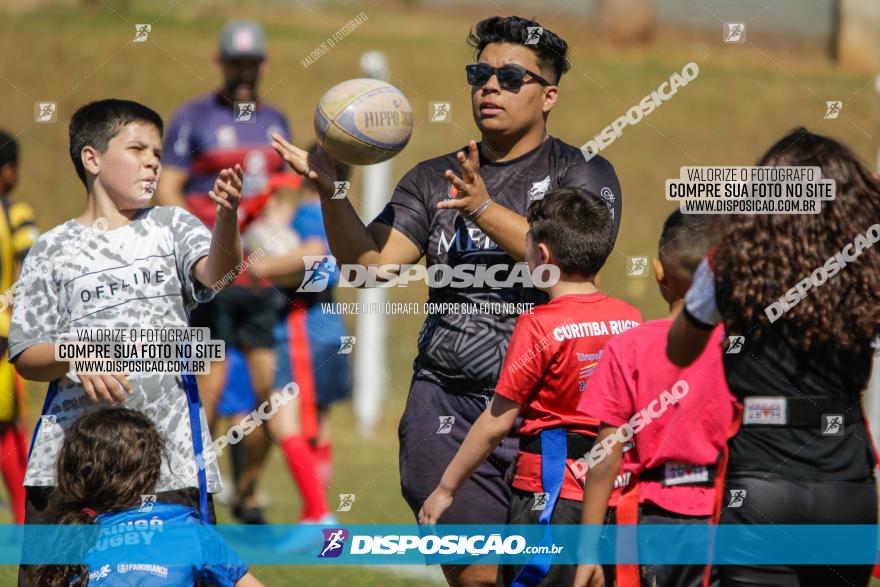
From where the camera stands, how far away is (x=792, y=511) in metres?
3.16

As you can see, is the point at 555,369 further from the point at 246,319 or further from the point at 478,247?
the point at 246,319

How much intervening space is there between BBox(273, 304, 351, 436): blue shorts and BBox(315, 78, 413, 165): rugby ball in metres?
3.75

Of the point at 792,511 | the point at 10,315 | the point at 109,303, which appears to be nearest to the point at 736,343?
the point at 792,511

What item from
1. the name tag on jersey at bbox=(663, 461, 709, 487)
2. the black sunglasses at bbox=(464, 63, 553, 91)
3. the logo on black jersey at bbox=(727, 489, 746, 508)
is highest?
the black sunglasses at bbox=(464, 63, 553, 91)

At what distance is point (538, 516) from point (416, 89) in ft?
43.4

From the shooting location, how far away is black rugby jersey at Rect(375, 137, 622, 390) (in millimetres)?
4566

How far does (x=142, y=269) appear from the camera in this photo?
427 cm

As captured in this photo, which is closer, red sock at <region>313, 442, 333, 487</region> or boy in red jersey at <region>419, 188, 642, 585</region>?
boy in red jersey at <region>419, 188, 642, 585</region>

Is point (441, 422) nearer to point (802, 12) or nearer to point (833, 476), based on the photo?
point (833, 476)

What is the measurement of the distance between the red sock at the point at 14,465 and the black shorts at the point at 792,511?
4.78m

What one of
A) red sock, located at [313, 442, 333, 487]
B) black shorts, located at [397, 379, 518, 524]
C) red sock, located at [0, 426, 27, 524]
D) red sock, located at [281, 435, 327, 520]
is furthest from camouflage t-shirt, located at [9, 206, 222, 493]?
red sock, located at [313, 442, 333, 487]

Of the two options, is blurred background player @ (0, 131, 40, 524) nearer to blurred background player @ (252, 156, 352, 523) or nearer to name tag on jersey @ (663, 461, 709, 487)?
blurred background player @ (252, 156, 352, 523)

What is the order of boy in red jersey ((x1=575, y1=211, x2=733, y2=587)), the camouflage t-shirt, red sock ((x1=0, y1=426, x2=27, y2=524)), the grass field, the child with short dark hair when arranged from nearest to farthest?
the child with short dark hair < boy in red jersey ((x1=575, y1=211, x2=733, y2=587)) < the camouflage t-shirt < red sock ((x1=0, y1=426, x2=27, y2=524)) < the grass field

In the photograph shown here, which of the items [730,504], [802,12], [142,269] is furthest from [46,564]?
[802,12]
